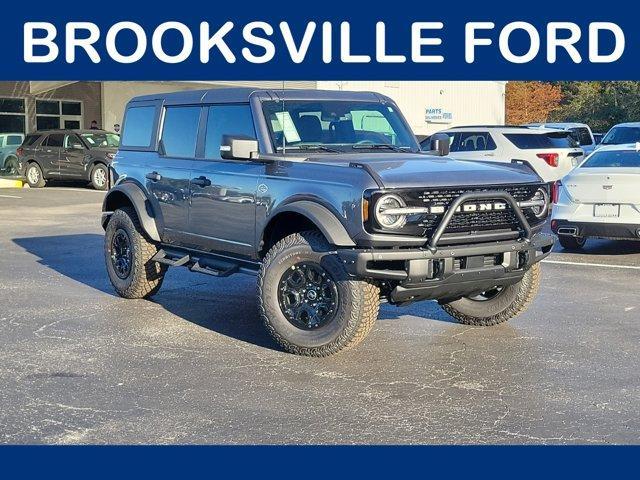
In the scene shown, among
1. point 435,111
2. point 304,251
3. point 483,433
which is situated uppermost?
point 435,111

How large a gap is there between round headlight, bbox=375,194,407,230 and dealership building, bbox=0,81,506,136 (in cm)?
1742

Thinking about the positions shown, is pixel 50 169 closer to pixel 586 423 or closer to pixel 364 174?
pixel 364 174

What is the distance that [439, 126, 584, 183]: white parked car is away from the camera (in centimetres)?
1789

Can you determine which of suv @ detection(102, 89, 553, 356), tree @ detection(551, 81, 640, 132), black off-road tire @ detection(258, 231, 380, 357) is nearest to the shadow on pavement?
black off-road tire @ detection(258, 231, 380, 357)

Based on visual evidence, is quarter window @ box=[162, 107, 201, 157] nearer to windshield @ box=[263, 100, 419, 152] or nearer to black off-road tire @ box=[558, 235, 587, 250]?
windshield @ box=[263, 100, 419, 152]

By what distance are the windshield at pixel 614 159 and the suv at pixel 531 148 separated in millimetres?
5851

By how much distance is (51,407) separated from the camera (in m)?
5.32

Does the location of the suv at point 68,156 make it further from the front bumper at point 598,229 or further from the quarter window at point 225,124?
the quarter window at point 225,124

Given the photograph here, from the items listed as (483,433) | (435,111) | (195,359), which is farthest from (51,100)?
(483,433)

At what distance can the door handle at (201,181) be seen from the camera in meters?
7.58

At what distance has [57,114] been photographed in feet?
109

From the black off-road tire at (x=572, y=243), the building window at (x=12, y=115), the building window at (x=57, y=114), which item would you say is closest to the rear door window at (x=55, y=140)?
the building window at (x=12, y=115)

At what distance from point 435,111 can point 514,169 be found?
33.7 metres

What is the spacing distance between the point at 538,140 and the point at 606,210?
7411mm
